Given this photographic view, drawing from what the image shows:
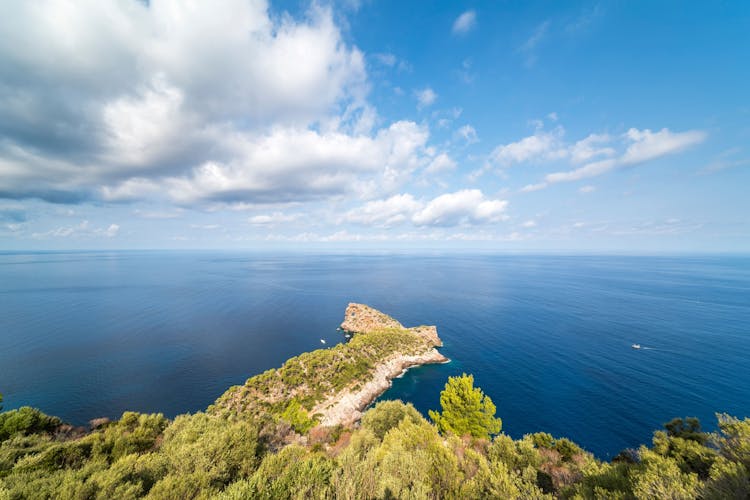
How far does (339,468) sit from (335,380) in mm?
41768

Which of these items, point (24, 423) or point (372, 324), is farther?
point (372, 324)

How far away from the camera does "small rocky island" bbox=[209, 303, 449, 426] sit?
4781cm

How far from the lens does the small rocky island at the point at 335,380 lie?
1882 inches

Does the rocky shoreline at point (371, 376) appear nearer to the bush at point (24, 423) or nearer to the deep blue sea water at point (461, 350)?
the deep blue sea water at point (461, 350)

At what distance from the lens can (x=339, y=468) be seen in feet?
53.0

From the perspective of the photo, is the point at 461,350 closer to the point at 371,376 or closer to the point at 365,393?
the point at 371,376

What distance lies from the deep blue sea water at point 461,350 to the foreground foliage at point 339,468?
28.8m

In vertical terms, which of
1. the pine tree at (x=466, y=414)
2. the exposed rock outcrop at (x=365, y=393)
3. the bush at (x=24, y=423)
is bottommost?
the exposed rock outcrop at (x=365, y=393)

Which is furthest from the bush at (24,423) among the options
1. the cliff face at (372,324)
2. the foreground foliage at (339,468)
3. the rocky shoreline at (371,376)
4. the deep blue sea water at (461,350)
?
the cliff face at (372,324)

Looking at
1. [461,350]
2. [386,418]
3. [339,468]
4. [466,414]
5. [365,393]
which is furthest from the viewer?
[461,350]

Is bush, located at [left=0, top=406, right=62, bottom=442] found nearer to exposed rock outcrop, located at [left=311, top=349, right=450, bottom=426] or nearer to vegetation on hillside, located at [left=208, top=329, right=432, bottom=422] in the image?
vegetation on hillside, located at [left=208, top=329, right=432, bottom=422]

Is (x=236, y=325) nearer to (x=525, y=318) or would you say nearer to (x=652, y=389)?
(x=525, y=318)

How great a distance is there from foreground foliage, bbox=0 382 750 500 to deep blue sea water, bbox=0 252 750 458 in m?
28.8

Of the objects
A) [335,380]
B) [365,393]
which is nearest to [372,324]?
[335,380]
